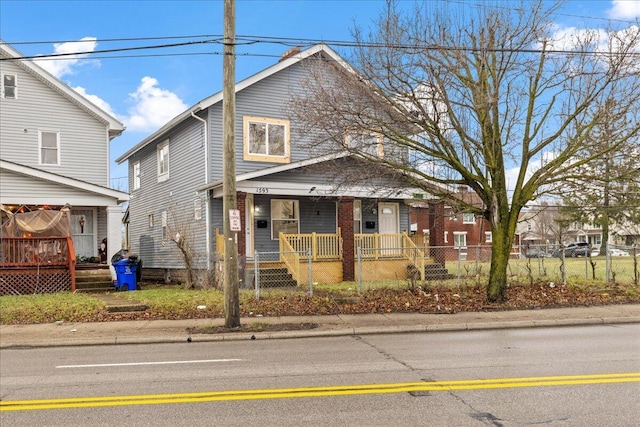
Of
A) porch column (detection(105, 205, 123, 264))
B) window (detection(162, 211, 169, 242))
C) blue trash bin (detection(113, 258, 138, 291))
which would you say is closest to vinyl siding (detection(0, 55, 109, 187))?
porch column (detection(105, 205, 123, 264))

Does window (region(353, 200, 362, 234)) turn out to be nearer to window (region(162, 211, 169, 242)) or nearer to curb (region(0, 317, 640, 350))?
window (region(162, 211, 169, 242))

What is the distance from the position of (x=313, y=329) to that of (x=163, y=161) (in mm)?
16394

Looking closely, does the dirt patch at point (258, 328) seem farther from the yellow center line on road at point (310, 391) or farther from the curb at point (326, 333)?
the yellow center line on road at point (310, 391)

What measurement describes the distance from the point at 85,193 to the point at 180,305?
8.04 metres

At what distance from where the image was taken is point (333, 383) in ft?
22.0

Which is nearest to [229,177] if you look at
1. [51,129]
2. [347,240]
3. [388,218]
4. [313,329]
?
[313,329]

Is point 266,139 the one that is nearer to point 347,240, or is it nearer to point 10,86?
point 347,240

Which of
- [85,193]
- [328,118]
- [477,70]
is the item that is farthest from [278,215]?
[477,70]

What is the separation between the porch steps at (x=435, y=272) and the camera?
2101 centimetres

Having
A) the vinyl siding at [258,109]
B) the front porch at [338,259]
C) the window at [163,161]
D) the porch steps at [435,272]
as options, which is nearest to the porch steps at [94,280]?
the front porch at [338,259]

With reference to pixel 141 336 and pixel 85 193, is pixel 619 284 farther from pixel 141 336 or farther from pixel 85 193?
pixel 85 193

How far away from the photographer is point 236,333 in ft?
36.1

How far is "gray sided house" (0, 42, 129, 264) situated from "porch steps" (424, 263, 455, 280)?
39.6ft

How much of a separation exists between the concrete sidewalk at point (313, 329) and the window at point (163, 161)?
13298 mm
